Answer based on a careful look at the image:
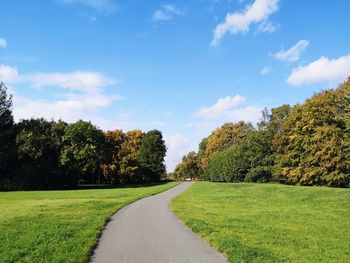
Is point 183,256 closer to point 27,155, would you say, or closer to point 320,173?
point 320,173

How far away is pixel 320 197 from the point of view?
99.8ft

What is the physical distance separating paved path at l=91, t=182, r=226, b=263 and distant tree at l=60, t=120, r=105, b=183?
169ft

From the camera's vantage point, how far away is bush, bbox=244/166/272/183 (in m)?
71.9

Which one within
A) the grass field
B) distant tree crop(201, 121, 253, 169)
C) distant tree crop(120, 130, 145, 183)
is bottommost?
the grass field

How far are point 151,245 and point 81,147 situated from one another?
58327 millimetres

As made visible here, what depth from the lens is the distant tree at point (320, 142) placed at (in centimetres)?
4903

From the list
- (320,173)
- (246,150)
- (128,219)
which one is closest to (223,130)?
(246,150)

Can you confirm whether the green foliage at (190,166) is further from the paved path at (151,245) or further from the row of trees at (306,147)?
the paved path at (151,245)

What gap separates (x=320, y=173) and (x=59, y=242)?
44128mm

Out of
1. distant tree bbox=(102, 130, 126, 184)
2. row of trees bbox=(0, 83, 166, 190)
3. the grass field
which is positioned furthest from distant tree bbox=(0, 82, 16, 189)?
the grass field

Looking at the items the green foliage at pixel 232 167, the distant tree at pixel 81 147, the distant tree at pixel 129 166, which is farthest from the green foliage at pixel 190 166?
the distant tree at pixel 81 147

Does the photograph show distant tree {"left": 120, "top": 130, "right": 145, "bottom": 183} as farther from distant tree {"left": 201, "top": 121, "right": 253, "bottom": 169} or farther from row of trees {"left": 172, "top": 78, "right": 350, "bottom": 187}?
distant tree {"left": 201, "top": 121, "right": 253, "bottom": 169}

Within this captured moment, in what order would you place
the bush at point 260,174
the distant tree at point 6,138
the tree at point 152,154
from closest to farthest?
the distant tree at point 6,138 → the bush at point 260,174 → the tree at point 152,154

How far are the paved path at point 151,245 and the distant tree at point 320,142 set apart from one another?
34.8 m
